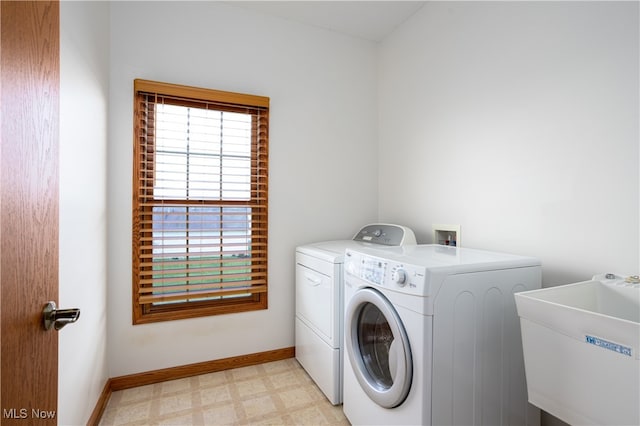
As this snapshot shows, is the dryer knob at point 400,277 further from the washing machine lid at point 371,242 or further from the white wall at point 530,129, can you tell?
the white wall at point 530,129

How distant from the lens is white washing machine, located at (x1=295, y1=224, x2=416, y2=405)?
75.5 inches

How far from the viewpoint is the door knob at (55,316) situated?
0.75 metres

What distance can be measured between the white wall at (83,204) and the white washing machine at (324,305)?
4.10ft

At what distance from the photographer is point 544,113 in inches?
63.5

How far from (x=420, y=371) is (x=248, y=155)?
72.5 inches

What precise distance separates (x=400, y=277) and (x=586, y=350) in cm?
61

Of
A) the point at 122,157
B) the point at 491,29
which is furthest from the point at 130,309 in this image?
the point at 491,29

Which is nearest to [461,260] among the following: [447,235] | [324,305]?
[447,235]

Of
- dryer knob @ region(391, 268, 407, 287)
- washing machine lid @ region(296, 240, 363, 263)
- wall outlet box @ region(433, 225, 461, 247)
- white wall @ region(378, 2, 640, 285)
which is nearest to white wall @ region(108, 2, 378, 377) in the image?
washing machine lid @ region(296, 240, 363, 263)

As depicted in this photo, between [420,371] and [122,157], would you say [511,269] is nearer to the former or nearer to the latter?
[420,371]

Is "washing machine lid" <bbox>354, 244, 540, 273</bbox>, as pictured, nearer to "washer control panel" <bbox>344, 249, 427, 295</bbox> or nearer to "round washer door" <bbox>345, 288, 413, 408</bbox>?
"washer control panel" <bbox>344, 249, 427, 295</bbox>

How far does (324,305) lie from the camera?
6.65ft

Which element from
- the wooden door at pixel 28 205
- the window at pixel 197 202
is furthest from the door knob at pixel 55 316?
the window at pixel 197 202

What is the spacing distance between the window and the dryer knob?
1346 mm
